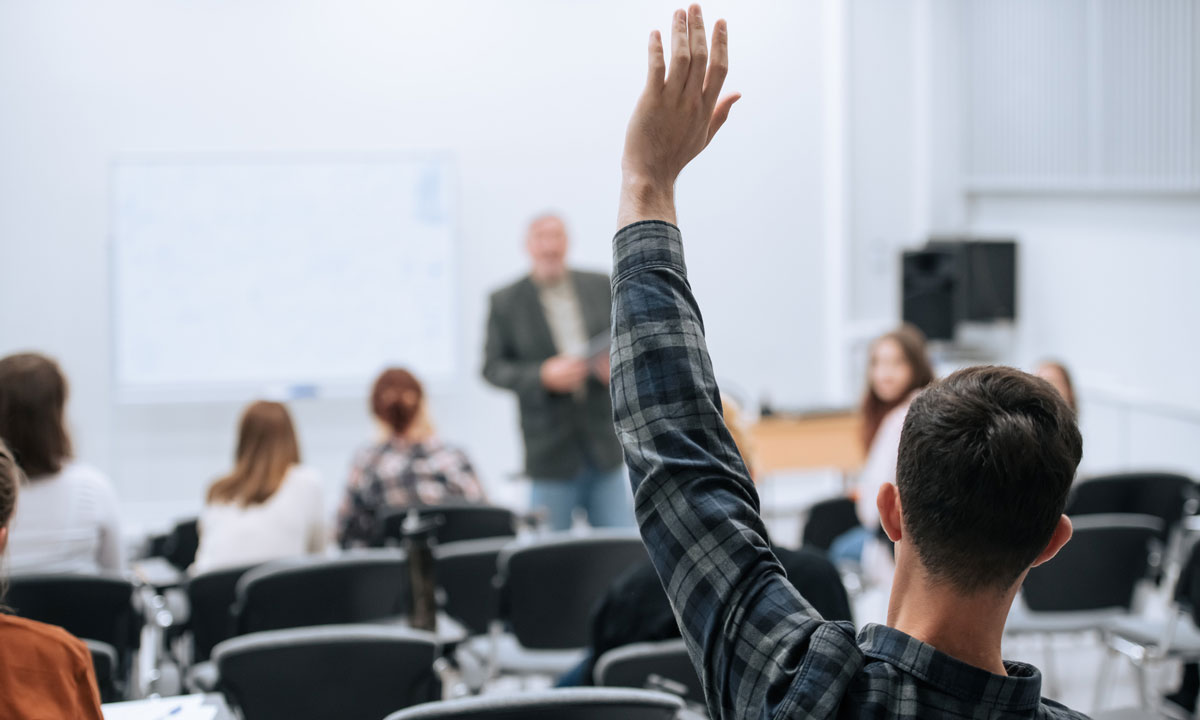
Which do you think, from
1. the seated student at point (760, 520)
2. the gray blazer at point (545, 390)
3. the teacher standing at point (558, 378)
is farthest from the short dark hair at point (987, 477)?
the gray blazer at point (545, 390)

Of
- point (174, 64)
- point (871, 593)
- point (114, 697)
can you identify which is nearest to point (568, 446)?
point (871, 593)

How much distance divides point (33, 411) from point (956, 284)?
549cm

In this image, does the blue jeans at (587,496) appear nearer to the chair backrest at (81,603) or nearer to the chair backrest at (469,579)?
the chair backrest at (469,579)

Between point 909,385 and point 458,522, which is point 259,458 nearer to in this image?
point 458,522

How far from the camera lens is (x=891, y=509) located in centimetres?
96

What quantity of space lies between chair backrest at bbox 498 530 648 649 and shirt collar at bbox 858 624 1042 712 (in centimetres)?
226

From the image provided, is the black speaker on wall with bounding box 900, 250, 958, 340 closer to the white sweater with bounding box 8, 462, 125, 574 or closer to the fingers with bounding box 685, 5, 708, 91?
the white sweater with bounding box 8, 462, 125, 574

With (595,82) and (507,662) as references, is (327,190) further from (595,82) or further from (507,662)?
(507,662)

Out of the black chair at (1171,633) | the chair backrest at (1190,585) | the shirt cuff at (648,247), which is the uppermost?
the shirt cuff at (648,247)

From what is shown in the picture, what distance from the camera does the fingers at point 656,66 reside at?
0.93 m

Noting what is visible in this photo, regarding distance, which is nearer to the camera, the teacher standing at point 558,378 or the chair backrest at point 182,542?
the chair backrest at point 182,542

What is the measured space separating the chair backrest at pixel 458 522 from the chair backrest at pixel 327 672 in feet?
4.92

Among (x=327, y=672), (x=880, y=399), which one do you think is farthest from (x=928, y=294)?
(x=327, y=672)

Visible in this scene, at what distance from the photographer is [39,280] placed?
6.41m
